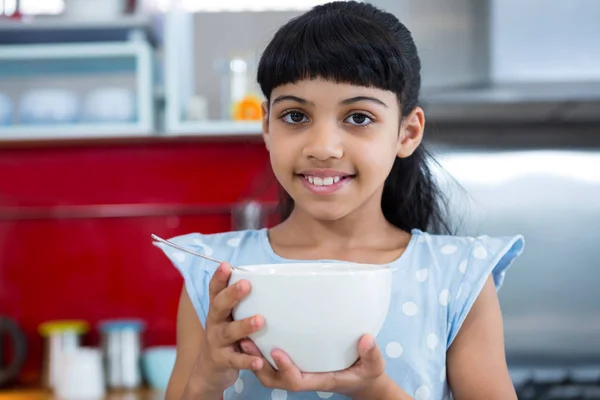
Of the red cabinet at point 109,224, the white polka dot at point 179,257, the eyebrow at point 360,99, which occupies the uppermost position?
A: the eyebrow at point 360,99

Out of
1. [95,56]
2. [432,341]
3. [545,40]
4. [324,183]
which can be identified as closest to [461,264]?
[432,341]

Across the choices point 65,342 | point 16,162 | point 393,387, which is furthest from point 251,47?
point 393,387

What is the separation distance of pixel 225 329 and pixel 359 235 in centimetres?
34

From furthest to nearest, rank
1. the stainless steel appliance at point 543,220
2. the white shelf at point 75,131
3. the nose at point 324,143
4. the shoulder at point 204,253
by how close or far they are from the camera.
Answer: the white shelf at point 75,131, the stainless steel appliance at point 543,220, the shoulder at point 204,253, the nose at point 324,143

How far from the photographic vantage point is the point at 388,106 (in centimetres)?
98

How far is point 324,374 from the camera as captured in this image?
76 centimetres

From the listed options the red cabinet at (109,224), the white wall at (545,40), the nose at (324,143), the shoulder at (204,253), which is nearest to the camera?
the nose at (324,143)

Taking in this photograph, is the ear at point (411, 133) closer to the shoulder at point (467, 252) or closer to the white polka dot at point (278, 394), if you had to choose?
the shoulder at point (467, 252)

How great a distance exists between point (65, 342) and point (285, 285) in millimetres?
2034

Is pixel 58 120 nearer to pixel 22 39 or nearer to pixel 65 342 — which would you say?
pixel 22 39

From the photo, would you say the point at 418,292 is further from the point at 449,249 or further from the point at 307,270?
the point at 307,270

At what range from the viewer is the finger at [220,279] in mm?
751

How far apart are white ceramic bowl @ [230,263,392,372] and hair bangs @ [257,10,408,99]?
0.91 ft

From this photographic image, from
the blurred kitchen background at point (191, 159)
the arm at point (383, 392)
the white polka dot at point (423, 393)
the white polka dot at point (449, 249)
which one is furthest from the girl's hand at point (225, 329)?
the blurred kitchen background at point (191, 159)
